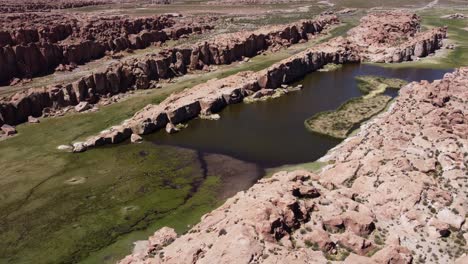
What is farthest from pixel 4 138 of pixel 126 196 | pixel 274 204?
pixel 274 204

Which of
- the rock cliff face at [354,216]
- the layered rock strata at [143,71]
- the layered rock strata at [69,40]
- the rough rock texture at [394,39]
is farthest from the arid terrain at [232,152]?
the rough rock texture at [394,39]

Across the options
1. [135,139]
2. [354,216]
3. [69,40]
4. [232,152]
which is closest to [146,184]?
[232,152]

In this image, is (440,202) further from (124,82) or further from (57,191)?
(124,82)

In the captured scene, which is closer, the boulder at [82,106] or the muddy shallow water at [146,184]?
the muddy shallow water at [146,184]

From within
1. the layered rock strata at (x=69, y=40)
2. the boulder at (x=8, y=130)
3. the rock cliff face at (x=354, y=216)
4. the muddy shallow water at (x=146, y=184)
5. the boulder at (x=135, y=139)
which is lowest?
the muddy shallow water at (x=146, y=184)

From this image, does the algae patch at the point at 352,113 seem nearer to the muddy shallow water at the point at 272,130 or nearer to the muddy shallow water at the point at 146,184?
the muddy shallow water at the point at 272,130

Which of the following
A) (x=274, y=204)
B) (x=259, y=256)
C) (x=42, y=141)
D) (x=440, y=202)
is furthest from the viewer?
(x=42, y=141)
